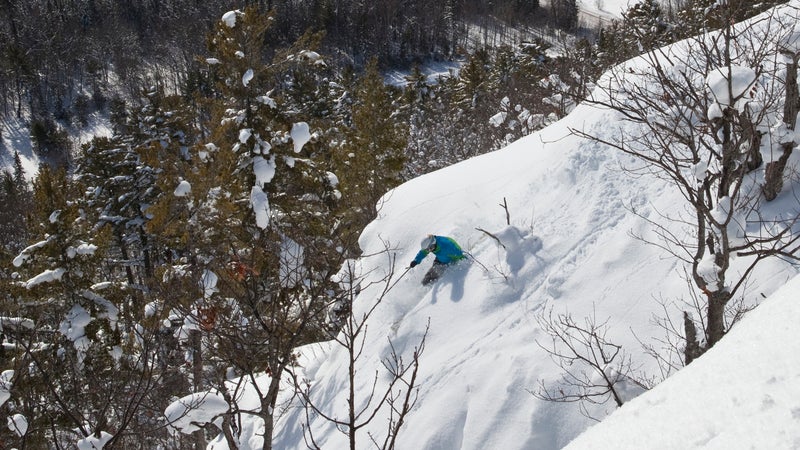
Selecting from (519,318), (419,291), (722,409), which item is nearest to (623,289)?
(519,318)

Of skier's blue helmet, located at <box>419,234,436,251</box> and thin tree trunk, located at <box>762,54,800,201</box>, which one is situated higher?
thin tree trunk, located at <box>762,54,800,201</box>

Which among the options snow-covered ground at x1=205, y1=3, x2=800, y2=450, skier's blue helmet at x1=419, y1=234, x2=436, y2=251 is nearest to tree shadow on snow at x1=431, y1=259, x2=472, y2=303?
snow-covered ground at x1=205, y1=3, x2=800, y2=450

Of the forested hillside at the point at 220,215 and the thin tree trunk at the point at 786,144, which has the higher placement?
the thin tree trunk at the point at 786,144

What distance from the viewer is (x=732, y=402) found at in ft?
5.51

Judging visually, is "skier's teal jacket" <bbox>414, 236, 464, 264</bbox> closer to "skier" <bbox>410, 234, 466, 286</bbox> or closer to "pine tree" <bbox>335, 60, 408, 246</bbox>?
"skier" <bbox>410, 234, 466, 286</bbox>

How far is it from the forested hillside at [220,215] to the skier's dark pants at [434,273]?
5.14 feet

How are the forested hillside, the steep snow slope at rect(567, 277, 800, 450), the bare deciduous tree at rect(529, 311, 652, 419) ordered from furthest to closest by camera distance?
the forested hillside → the bare deciduous tree at rect(529, 311, 652, 419) → the steep snow slope at rect(567, 277, 800, 450)

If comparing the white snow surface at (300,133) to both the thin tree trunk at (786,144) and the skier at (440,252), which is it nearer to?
the skier at (440,252)

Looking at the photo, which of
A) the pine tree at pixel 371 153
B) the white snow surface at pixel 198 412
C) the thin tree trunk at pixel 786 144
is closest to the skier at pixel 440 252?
the thin tree trunk at pixel 786 144

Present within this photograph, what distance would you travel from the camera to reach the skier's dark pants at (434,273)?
354 inches

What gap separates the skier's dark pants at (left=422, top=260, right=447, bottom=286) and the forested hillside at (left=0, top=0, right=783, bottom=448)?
61.6 inches

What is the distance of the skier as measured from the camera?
29.4 feet

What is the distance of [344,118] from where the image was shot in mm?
38562

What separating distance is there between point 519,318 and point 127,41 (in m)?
81.0
